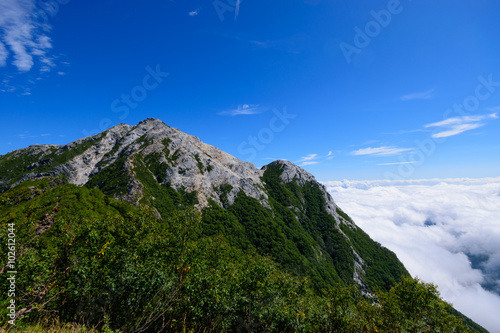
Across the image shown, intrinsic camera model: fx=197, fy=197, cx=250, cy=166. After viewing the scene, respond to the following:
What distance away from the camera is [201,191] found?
18875 centimetres

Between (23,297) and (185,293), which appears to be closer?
(23,297)

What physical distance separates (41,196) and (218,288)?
77146mm

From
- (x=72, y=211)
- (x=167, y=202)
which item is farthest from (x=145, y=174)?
(x=72, y=211)

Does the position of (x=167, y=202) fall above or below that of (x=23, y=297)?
above

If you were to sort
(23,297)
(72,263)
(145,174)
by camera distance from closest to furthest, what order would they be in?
1. (23,297)
2. (72,263)
3. (145,174)

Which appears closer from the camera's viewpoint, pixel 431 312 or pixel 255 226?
pixel 431 312

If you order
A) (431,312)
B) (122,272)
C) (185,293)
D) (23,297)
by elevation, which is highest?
(122,272)

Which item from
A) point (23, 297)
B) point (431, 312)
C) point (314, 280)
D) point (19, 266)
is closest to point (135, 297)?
point (23, 297)

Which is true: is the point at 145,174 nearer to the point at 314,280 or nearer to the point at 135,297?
the point at 314,280

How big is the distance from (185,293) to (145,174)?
181 metres

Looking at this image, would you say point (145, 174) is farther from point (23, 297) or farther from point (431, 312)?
point (431, 312)

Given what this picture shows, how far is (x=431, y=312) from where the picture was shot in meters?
39.8

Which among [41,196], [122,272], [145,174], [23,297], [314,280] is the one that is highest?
[145,174]

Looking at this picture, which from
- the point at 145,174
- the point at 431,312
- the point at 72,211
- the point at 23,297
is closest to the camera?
the point at 23,297
